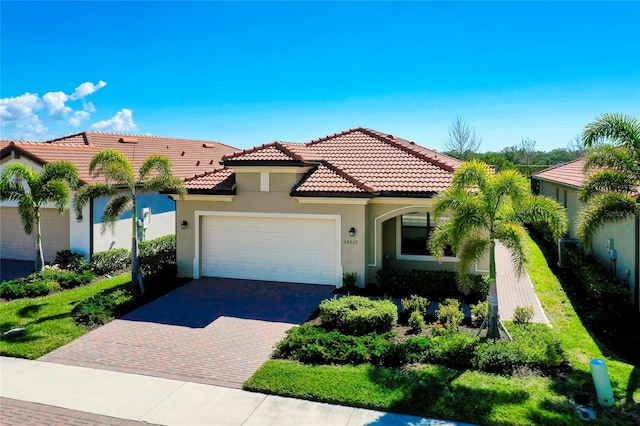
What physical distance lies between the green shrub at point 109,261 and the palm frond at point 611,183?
15.9 metres

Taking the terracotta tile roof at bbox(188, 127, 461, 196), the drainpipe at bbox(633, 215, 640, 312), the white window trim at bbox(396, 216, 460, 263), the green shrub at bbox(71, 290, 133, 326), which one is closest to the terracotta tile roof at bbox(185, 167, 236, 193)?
the terracotta tile roof at bbox(188, 127, 461, 196)

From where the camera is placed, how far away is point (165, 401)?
28.0ft

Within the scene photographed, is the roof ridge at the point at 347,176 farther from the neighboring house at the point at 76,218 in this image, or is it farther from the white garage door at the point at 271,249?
the neighboring house at the point at 76,218

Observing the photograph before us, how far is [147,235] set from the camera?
21.9 metres

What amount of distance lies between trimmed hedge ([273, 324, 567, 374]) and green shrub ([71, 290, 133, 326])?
5257 mm

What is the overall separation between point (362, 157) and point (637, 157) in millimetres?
9501

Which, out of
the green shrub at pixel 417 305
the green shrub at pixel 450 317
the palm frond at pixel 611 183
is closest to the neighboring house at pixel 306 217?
the green shrub at pixel 417 305

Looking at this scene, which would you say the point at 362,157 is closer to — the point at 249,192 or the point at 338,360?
the point at 249,192

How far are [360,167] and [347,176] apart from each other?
1723 millimetres

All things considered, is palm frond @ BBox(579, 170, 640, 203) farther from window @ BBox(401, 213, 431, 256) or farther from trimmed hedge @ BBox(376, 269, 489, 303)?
window @ BBox(401, 213, 431, 256)

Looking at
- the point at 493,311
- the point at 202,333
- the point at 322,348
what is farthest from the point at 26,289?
the point at 493,311

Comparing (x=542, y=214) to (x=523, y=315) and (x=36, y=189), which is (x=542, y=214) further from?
(x=36, y=189)

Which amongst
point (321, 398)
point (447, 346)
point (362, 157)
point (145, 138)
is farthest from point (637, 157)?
point (145, 138)

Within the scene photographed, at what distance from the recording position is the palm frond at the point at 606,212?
33.1 ft
